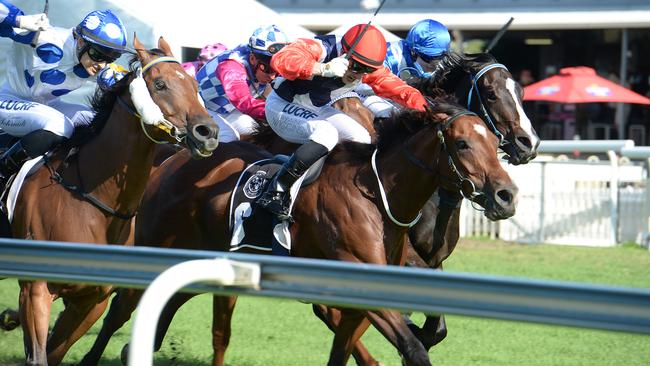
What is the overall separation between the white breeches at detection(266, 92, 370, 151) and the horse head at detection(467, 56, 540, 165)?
743 mm

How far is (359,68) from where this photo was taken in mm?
5621

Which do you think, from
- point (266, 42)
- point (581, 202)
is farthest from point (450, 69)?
point (581, 202)

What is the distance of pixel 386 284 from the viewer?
9.28 ft

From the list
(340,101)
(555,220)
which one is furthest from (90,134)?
(555,220)

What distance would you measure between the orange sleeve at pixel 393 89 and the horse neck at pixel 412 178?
0.32m

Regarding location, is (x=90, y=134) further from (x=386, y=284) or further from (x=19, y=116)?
(x=386, y=284)

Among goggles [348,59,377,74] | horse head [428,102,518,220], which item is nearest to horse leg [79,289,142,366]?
goggles [348,59,377,74]

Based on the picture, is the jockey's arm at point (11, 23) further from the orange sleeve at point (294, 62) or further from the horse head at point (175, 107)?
the orange sleeve at point (294, 62)

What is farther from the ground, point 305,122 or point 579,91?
point 305,122

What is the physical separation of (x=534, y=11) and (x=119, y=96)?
13.6 meters

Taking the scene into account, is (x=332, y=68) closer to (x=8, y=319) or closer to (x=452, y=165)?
(x=452, y=165)

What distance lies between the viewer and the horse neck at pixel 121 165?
4.98m

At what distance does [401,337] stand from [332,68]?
141 centimetres

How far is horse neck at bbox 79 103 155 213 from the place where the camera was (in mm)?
4977
